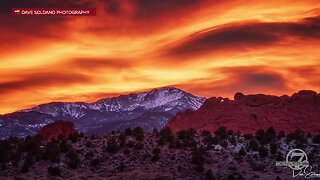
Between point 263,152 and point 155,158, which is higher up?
point 263,152

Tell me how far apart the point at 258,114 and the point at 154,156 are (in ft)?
229

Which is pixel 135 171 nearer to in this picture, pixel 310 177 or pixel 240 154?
pixel 240 154

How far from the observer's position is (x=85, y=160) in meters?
58.2

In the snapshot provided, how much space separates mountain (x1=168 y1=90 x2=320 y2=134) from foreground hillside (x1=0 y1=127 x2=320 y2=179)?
51.5 m

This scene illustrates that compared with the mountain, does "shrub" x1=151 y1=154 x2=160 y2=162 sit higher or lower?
lower

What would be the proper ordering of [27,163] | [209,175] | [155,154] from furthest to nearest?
[155,154] → [209,175] → [27,163]

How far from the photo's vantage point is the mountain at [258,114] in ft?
393

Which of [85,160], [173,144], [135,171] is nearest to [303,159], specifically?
[173,144]

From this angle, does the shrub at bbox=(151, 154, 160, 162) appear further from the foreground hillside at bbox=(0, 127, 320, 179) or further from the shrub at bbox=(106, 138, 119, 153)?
the shrub at bbox=(106, 138, 119, 153)

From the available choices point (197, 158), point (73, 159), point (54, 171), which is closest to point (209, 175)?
point (197, 158)

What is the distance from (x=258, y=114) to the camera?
124 meters

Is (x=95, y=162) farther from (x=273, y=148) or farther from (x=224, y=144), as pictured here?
(x=273, y=148)

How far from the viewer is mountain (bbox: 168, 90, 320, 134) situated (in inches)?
4712

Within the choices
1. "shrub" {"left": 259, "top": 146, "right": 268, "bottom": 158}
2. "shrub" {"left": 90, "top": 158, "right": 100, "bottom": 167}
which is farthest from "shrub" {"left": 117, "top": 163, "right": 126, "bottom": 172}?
"shrub" {"left": 259, "top": 146, "right": 268, "bottom": 158}
